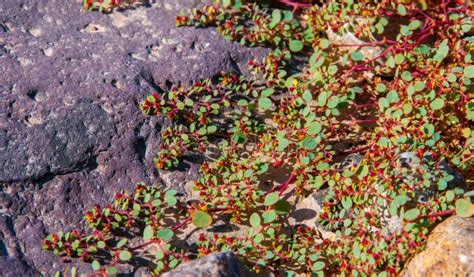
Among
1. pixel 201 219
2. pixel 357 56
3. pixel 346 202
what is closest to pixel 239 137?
pixel 201 219

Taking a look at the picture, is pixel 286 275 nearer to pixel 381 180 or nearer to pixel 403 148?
pixel 381 180

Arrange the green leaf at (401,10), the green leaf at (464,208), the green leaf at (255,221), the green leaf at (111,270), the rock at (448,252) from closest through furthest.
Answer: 1. the rock at (448,252)
2. the green leaf at (464,208)
3. the green leaf at (111,270)
4. the green leaf at (255,221)
5. the green leaf at (401,10)

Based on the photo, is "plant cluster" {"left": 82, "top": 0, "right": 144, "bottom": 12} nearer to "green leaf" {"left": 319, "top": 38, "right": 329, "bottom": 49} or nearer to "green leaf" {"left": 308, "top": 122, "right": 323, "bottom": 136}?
"green leaf" {"left": 319, "top": 38, "right": 329, "bottom": 49}

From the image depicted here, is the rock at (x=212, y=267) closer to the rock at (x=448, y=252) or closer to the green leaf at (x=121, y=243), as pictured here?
the green leaf at (x=121, y=243)

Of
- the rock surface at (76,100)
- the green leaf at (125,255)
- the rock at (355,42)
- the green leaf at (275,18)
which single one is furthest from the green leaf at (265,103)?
the green leaf at (125,255)

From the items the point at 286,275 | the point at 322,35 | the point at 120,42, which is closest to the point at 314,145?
the point at 286,275

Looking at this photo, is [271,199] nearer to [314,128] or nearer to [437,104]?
[314,128]

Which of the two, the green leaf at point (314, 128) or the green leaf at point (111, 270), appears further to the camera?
Result: the green leaf at point (314, 128)
